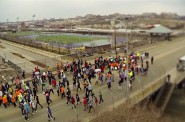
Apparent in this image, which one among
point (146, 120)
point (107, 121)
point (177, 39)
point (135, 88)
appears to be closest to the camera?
point (177, 39)

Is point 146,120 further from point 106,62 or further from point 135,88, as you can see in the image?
point 106,62

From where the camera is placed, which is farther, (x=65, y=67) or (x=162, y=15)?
(x=65, y=67)

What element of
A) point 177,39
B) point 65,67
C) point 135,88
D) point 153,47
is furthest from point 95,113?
point 153,47

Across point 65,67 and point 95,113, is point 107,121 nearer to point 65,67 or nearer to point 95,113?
point 95,113

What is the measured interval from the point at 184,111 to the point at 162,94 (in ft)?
7.83

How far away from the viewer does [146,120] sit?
47.7 ft

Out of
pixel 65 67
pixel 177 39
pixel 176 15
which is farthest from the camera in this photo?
pixel 65 67

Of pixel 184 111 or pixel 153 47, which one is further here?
pixel 153 47

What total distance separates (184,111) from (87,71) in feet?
27.3

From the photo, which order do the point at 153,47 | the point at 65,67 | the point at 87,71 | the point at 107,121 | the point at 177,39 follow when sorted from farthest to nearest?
the point at 153,47 → the point at 65,67 → the point at 87,71 → the point at 107,121 → the point at 177,39

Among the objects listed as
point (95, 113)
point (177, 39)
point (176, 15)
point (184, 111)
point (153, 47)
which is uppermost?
point (176, 15)

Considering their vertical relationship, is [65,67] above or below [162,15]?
below

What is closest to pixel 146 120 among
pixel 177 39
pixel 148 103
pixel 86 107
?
pixel 148 103

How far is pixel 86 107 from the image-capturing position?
14547mm
